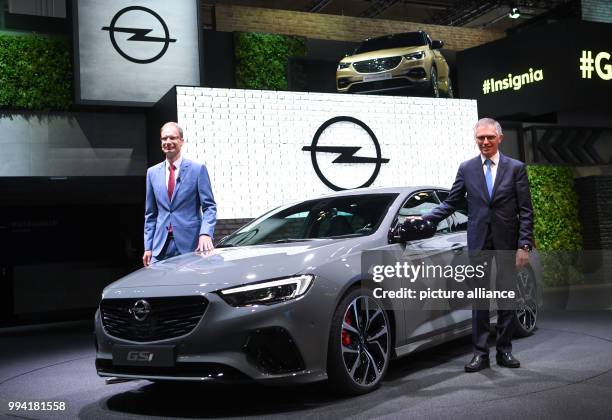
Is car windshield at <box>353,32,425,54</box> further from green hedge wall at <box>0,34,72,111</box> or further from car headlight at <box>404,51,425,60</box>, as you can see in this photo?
green hedge wall at <box>0,34,72,111</box>

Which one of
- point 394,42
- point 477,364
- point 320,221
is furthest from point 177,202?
point 394,42

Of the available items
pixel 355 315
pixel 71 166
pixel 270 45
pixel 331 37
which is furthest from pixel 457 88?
pixel 355 315

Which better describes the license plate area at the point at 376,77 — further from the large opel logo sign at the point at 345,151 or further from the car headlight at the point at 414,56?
the large opel logo sign at the point at 345,151

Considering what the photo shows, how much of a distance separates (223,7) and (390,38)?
5.32 metres

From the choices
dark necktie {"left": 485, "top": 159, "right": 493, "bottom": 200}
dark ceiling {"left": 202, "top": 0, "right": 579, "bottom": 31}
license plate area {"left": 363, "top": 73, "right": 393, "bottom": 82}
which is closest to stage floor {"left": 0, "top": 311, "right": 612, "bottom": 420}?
dark necktie {"left": 485, "top": 159, "right": 493, "bottom": 200}

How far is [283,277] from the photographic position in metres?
3.49

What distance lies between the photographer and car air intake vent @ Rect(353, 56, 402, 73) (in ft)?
35.2

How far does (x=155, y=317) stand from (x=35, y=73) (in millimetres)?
7866

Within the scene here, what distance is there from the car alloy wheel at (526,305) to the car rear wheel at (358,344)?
6.43 ft

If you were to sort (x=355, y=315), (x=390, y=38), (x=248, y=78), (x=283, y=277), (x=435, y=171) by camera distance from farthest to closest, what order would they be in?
(x=248, y=78)
(x=390, y=38)
(x=435, y=171)
(x=355, y=315)
(x=283, y=277)

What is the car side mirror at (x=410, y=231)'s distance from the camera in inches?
165

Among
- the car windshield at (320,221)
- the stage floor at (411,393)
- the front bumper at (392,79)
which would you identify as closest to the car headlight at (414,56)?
the front bumper at (392,79)

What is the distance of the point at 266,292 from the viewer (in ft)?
11.3

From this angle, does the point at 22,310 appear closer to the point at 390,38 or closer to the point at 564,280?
the point at 390,38
